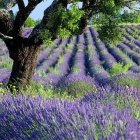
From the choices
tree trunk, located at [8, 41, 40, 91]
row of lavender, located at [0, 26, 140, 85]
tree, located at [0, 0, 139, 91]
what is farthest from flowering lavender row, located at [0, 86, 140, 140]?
row of lavender, located at [0, 26, 140, 85]

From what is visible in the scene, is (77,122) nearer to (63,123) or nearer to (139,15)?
(63,123)

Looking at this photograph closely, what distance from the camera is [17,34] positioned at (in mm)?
11773

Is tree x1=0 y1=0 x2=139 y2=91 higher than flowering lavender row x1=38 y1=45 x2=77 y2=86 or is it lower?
higher

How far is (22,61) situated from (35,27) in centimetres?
79

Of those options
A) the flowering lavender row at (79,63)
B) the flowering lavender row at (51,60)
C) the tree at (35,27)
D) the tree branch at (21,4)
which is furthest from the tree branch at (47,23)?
the flowering lavender row at (51,60)

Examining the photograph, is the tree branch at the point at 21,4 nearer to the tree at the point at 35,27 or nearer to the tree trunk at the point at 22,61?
the tree at the point at 35,27

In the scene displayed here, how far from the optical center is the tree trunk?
1177cm

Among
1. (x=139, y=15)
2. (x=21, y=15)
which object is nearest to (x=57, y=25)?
(x=21, y=15)

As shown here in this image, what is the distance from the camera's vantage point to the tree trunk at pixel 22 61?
11.8 metres

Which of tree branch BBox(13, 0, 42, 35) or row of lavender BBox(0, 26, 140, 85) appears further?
row of lavender BBox(0, 26, 140, 85)

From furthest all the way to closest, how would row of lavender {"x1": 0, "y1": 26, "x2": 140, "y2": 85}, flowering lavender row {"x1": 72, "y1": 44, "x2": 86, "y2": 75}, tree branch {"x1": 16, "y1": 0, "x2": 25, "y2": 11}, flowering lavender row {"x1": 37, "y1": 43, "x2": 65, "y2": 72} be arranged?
flowering lavender row {"x1": 37, "y1": 43, "x2": 65, "y2": 72}, flowering lavender row {"x1": 72, "y1": 44, "x2": 86, "y2": 75}, row of lavender {"x1": 0, "y1": 26, "x2": 140, "y2": 85}, tree branch {"x1": 16, "y1": 0, "x2": 25, "y2": 11}

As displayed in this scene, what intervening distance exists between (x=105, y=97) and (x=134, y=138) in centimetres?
343

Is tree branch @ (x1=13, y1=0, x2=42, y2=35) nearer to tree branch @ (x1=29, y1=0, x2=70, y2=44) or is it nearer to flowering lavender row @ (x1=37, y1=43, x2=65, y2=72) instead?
tree branch @ (x1=29, y1=0, x2=70, y2=44)

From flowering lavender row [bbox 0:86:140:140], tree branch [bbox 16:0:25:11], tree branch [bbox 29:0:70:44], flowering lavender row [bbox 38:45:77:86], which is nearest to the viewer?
flowering lavender row [bbox 0:86:140:140]
